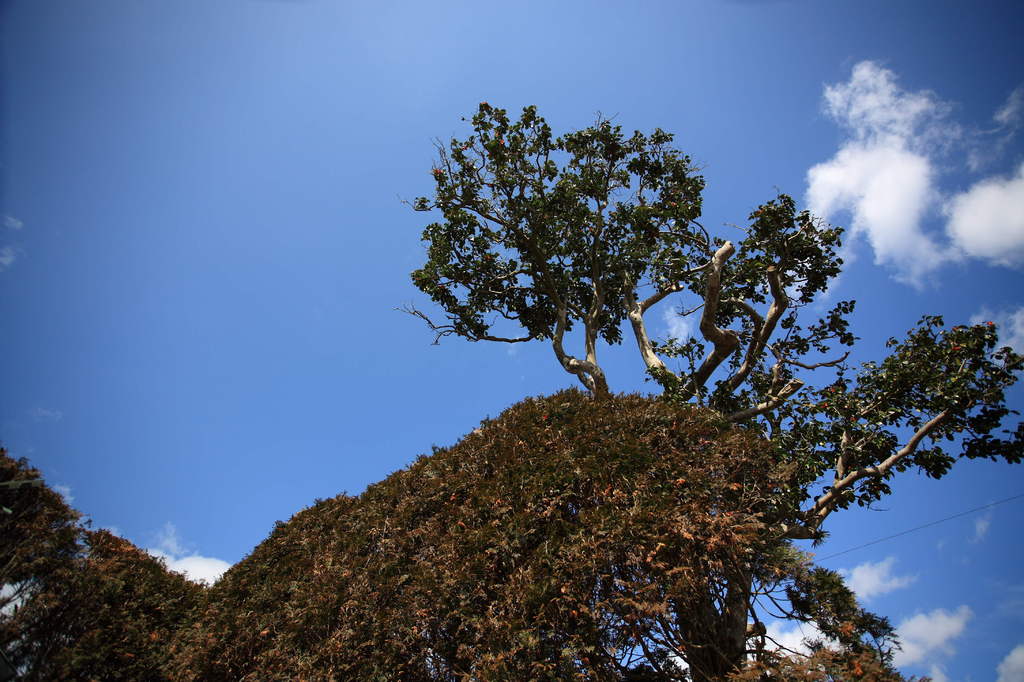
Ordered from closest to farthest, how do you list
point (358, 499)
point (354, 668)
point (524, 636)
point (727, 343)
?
point (524, 636) < point (354, 668) < point (358, 499) < point (727, 343)

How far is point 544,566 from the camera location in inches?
163

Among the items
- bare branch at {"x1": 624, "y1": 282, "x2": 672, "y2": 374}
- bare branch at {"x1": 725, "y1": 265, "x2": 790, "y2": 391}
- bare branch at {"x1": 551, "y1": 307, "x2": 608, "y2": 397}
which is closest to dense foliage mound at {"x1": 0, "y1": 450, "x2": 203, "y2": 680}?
bare branch at {"x1": 551, "y1": 307, "x2": 608, "y2": 397}

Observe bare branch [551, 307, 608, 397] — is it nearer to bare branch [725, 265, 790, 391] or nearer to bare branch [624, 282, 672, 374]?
bare branch [624, 282, 672, 374]

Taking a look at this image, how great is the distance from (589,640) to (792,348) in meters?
9.15

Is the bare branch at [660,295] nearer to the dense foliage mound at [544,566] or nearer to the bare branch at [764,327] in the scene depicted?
the bare branch at [764,327]

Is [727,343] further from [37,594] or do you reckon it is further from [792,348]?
[37,594]

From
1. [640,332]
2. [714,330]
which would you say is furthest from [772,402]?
[640,332]

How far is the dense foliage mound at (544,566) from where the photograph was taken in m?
3.88

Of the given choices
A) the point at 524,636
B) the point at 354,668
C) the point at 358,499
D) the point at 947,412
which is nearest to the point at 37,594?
the point at 358,499

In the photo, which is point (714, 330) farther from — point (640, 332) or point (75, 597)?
point (75, 597)

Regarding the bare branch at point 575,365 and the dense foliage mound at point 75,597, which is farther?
the bare branch at point 575,365

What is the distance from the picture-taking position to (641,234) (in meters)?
11.7

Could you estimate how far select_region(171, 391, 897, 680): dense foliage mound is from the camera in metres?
3.88

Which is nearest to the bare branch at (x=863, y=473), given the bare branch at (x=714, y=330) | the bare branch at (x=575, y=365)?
the bare branch at (x=714, y=330)
